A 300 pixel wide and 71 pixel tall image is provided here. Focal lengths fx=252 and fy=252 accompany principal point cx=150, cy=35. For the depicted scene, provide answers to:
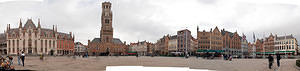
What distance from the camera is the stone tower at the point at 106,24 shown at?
12550 centimetres

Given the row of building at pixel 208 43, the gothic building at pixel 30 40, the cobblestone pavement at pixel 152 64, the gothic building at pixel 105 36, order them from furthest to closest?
the gothic building at pixel 105 36, the gothic building at pixel 30 40, the row of building at pixel 208 43, the cobblestone pavement at pixel 152 64

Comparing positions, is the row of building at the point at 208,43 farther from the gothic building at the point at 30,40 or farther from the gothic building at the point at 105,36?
the gothic building at the point at 30,40

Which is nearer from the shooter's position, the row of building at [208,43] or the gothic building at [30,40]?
the row of building at [208,43]

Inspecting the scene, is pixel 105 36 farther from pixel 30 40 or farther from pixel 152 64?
pixel 152 64

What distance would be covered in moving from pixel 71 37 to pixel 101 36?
589 inches

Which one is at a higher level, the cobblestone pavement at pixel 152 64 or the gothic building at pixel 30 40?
the gothic building at pixel 30 40

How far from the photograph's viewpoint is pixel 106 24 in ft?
414

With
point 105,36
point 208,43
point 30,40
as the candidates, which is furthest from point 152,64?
point 105,36

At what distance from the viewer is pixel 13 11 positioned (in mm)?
17188

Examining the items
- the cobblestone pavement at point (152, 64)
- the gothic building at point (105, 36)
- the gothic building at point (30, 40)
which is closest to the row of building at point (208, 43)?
the gothic building at point (105, 36)

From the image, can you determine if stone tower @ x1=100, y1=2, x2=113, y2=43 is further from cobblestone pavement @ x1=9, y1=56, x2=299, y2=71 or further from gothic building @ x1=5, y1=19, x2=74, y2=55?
cobblestone pavement @ x1=9, y1=56, x2=299, y2=71

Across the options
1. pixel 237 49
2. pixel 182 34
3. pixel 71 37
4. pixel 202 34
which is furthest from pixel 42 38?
pixel 237 49

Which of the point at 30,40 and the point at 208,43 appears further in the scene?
the point at 208,43

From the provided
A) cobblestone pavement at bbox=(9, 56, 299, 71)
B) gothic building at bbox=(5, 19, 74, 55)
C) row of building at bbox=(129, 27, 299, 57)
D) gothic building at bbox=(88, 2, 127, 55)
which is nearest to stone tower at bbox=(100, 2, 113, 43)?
gothic building at bbox=(88, 2, 127, 55)
